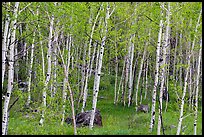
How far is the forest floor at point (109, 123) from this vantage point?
42.7 feet

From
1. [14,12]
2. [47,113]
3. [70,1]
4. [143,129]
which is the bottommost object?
[143,129]

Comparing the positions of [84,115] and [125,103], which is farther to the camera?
[125,103]

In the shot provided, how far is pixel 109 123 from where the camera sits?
60.0 ft

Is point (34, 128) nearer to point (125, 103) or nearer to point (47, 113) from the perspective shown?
point (47, 113)

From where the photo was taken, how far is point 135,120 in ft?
60.3

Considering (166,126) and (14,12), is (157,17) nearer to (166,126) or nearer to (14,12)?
(166,126)

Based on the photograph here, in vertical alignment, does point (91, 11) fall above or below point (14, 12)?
above

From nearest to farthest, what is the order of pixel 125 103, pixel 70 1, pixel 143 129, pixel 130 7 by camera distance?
1. pixel 70 1
2. pixel 143 129
3. pixel 130 7
4. pixel 125 103

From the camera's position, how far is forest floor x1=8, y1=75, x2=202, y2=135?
1302 cm

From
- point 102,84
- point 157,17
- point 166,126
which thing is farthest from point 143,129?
point 102,84

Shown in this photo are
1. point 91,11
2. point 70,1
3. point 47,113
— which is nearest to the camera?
point 47,113

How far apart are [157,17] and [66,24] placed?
4201 millimetres

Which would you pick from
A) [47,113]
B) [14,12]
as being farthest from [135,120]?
[14,12]

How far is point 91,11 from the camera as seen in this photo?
57.9 feet
